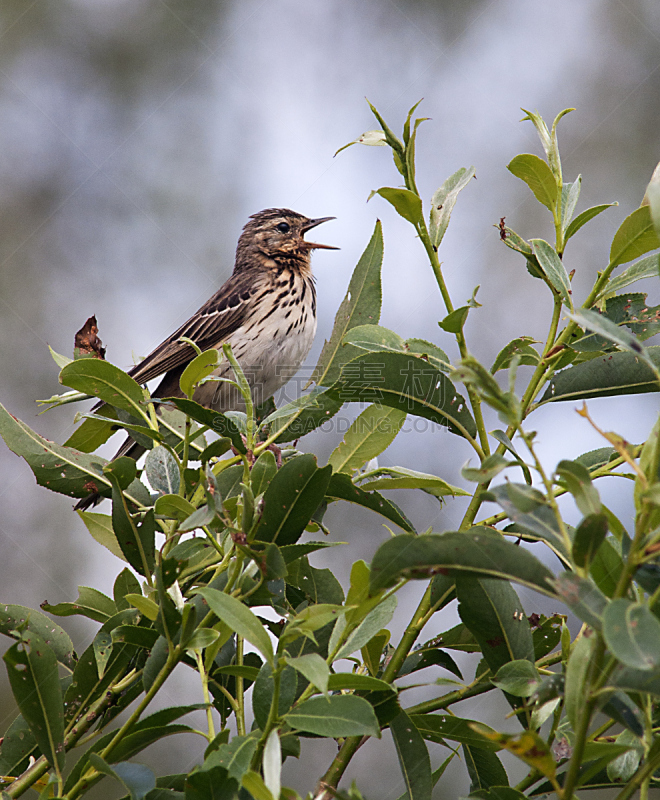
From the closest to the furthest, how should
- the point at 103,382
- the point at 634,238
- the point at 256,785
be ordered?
the point at 256,785 < the point at 634,238 < the point at 103,382

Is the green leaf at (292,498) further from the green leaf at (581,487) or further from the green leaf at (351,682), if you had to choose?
the green leaf at (581,487)

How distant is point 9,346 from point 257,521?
5927 mm

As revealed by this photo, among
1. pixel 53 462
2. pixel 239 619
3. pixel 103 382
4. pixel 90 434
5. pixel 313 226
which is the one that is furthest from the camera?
pixel 313 226

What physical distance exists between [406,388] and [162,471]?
0.50 meters

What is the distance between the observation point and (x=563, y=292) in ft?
3.51

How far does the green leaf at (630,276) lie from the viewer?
1.07 metres

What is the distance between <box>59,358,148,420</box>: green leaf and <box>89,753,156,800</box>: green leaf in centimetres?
50

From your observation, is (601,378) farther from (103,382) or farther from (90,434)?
(90,434)

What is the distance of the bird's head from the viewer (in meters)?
4.69

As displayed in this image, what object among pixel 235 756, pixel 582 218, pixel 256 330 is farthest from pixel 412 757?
pixel 256 330

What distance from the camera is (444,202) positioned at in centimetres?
118

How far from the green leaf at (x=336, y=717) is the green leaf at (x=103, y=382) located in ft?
1.78

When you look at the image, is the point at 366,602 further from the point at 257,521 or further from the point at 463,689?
the point at 463,689

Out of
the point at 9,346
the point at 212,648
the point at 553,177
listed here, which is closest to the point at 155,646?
the point at 212,648
